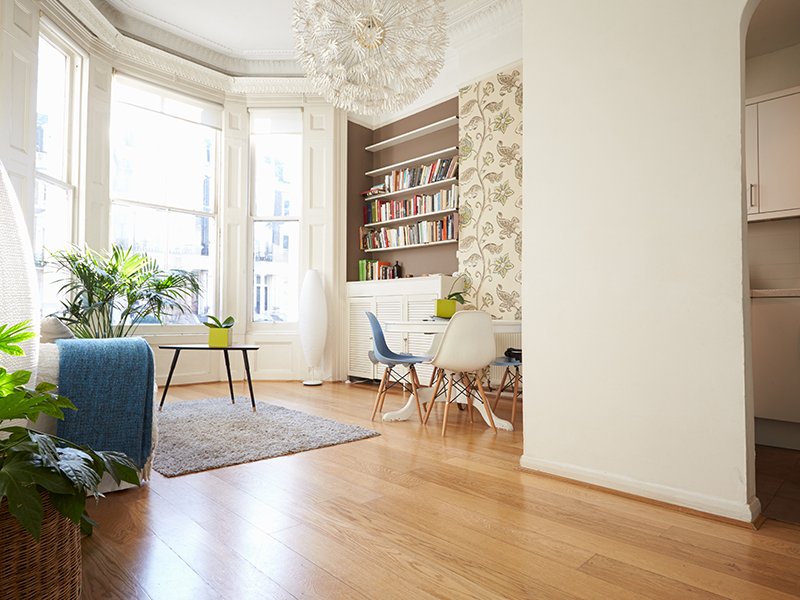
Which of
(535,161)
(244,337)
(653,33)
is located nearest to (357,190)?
(244,337)

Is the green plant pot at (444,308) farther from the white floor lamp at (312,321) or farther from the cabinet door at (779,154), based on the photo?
the cabinet door at (779,154)

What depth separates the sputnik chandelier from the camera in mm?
2924

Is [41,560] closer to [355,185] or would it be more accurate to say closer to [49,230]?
[49,230]

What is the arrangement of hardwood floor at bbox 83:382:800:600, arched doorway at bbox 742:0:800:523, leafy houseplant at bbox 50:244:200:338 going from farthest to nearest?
leafy houseplant at bbox 50:244:200:338, arched doorway at bbox 742:0:800:523, hardwood floor at bbox 83:382:800:600

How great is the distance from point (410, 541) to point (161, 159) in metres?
5.13

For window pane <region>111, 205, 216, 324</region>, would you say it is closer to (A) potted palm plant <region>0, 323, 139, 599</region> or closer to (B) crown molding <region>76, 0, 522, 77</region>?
(B) crown molding <region>76, 0, 522, 77</region>

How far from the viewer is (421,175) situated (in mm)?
5406

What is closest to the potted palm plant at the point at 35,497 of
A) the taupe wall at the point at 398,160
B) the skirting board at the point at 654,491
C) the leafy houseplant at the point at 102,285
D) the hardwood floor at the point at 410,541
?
the hardwood floor at the point at 410,541

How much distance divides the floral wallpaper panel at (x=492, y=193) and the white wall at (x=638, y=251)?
6.66 feet

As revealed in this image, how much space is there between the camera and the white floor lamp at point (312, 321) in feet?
18.1

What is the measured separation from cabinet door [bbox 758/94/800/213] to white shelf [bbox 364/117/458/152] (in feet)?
8.70

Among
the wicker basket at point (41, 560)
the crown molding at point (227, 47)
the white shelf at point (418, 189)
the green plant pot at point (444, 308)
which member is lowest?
the wicker basket at point (41, 560)

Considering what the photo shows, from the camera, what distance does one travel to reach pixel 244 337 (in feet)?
18.9

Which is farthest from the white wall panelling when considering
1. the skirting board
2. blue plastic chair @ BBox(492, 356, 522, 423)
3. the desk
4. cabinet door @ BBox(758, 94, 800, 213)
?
cabinet door @ BBox(758, 94, 800, 213)
